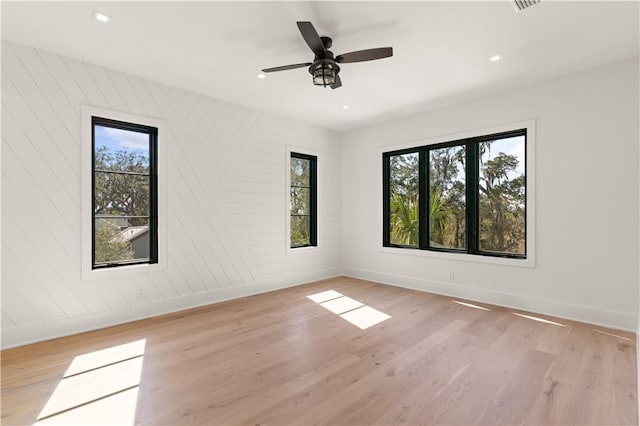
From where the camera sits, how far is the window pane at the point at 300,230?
583 cm

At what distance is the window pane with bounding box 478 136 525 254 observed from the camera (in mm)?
4352

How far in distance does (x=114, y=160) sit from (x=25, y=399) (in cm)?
254

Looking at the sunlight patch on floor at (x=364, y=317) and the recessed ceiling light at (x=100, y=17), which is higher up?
the recessed ceiling light at (x=100, y=17)

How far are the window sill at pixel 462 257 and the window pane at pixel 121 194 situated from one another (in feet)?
12.8

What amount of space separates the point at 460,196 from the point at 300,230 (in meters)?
2.78

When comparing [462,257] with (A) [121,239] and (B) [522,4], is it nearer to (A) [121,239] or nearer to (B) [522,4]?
(B) [522,4]

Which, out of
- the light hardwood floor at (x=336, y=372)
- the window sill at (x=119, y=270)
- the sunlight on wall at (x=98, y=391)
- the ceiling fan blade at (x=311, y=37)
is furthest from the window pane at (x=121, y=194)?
the ceiling fan blade at (x=311, y=37)

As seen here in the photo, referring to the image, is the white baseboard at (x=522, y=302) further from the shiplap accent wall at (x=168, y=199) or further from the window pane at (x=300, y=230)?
the shiplap accent wall at (x=168, y=199)

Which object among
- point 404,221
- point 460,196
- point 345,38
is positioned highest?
point 345,38

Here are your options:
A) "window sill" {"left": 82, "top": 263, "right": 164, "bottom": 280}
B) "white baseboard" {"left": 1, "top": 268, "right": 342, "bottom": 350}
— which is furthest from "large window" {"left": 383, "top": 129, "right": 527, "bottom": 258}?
"window sill" {"left": 82, "top": 263, "right": 164, "bottom": 280}

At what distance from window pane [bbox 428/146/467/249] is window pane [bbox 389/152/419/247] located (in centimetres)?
30

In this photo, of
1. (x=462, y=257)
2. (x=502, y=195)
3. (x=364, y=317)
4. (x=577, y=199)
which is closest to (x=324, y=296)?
(x=364, y=317)

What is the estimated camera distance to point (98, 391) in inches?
92.2

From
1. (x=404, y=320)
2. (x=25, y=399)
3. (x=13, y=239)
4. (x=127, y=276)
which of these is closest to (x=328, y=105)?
(x=404, y=320)
